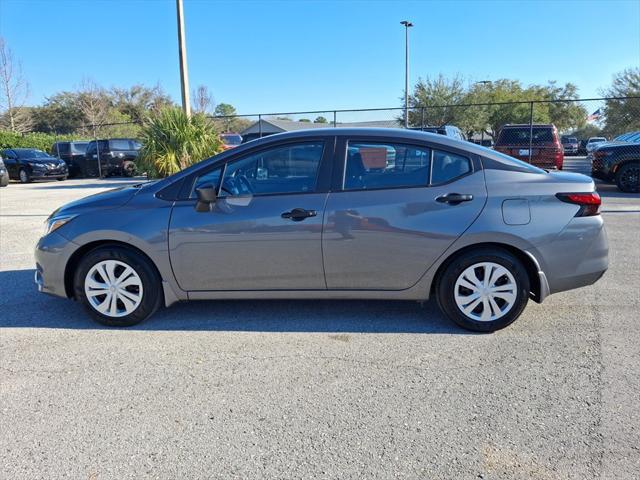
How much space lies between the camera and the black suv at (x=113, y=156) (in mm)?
23234

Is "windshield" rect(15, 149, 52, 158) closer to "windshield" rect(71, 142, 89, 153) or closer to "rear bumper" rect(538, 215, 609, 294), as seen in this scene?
"windshield" rect(71, 142, 89, 153)

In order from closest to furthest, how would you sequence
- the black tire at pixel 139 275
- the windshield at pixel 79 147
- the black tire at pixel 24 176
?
the black tire at pixel 139 275
the black tire at pixel 24 176
the windshield at pixel 79 147

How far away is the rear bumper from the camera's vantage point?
4.04m

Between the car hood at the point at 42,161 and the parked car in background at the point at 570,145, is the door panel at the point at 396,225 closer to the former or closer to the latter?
the car hood at the point at 42,161

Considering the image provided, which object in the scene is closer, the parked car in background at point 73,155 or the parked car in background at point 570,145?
the parked car in background at point 73,155

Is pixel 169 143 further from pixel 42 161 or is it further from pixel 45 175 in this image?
pixel 42 161

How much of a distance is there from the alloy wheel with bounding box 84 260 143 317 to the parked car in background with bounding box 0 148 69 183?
66.5ft

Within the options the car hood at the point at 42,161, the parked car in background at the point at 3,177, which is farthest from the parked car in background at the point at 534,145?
the car hood at the point at 42,161

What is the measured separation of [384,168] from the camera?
417 centimetres

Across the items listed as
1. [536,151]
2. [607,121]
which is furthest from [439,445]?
[607,121]

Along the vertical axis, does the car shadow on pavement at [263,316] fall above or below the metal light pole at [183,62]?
below

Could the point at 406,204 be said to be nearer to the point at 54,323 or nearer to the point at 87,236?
the point at 87,236

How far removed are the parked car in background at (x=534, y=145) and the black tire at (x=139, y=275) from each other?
39.8 ft

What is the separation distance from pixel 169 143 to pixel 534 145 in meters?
10.6
